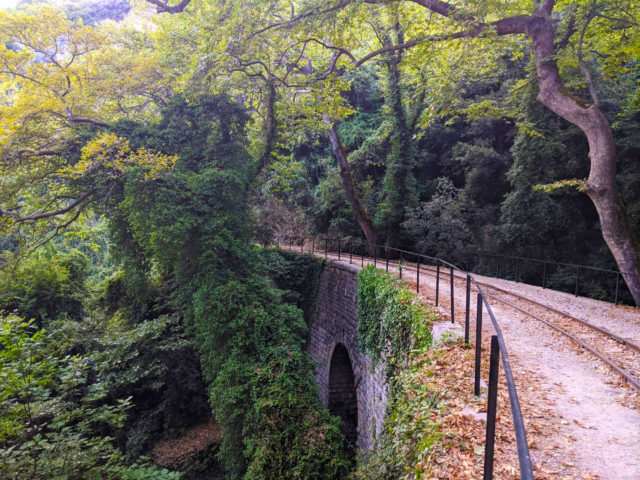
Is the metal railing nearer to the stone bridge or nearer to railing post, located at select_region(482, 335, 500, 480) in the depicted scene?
the stone bridge

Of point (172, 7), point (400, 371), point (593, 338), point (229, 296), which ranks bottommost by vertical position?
point (400, 371)

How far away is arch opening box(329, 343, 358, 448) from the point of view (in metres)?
12.6

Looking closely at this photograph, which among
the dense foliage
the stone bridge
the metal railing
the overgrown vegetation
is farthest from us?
the metal railing

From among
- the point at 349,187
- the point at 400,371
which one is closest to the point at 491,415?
the point at 400,371

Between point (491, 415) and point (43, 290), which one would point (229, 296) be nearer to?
point (491, 415)

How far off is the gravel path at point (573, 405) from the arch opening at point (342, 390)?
23.6 feet

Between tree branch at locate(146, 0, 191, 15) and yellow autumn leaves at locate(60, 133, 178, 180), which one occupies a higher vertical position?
tree branch at locate(146, 0, 191, 15)

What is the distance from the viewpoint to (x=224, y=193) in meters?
10.0

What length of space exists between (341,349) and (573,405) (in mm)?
9151

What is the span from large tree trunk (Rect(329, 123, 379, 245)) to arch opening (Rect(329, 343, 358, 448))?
18.3 feet

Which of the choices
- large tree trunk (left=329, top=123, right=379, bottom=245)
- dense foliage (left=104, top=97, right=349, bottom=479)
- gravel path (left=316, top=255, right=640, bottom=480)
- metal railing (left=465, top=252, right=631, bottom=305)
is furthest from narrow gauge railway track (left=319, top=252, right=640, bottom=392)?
large tree trunk (left=329, top=123, right=379, bottom=245)

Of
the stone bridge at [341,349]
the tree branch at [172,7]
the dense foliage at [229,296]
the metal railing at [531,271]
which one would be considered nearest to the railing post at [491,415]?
the dense foliage at [229,296]

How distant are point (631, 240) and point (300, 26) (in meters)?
9.04

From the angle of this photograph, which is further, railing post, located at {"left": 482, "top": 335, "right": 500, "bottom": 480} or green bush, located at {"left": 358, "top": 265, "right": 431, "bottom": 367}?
green bush, located at {"left": 358, "top": 265, "right": 431, "bottom": 367}
